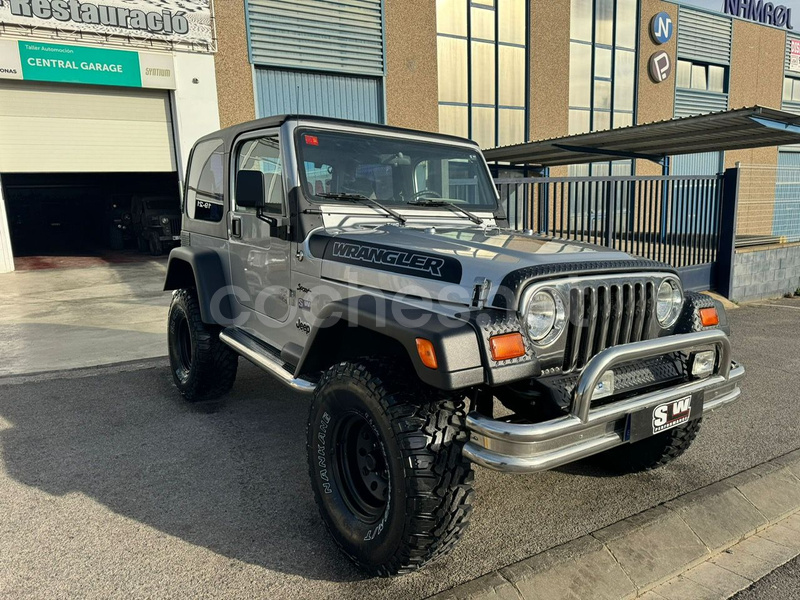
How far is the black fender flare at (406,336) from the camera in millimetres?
2051

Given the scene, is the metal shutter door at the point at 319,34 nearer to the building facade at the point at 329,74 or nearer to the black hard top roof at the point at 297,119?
the building facade at the point at 329,74

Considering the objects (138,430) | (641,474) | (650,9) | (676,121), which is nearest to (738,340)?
(676,121)

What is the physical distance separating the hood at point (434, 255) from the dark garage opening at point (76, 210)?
652 inches

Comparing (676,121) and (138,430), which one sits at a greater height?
(676,121)

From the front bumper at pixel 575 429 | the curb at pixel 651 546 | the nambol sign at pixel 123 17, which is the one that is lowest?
the curb at pixel 651 546

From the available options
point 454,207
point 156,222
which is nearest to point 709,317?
point 454,207

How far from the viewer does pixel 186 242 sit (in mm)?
4750

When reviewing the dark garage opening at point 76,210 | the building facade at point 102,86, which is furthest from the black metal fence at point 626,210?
the dark garage opening at point 76,210

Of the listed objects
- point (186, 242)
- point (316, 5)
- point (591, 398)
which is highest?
point (316, 5)

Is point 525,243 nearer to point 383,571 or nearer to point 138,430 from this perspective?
point 383,571

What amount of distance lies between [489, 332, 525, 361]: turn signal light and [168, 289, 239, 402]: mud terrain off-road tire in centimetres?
269

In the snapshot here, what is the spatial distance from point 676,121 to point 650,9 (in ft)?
44.2

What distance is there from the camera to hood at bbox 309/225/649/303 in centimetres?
241

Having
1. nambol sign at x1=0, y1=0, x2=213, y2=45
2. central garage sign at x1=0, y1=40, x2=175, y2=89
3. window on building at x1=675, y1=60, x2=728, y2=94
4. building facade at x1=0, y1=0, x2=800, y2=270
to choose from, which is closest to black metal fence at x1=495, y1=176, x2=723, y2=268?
building facade at x1=0, y1=0, x2=800, y2=270
